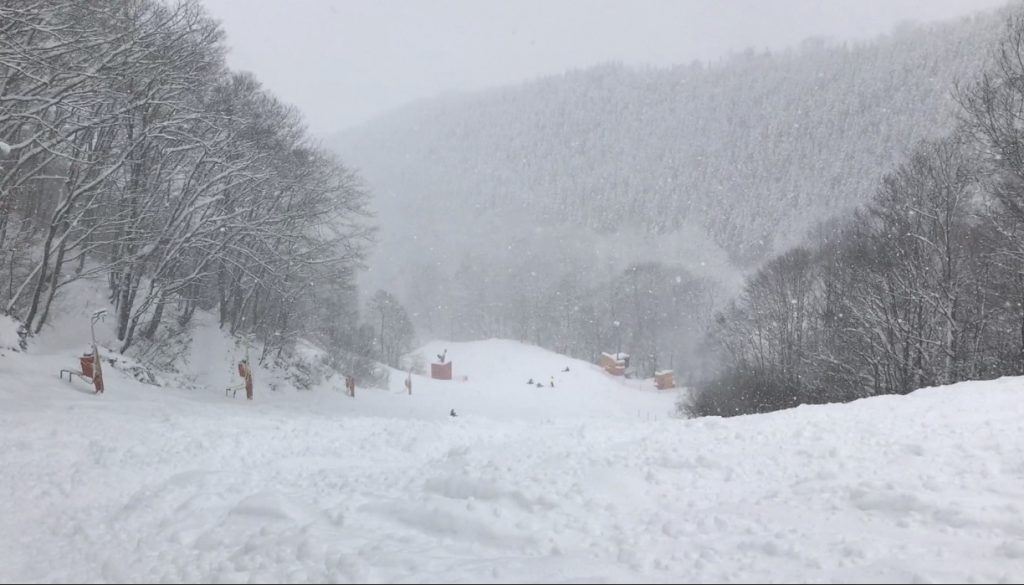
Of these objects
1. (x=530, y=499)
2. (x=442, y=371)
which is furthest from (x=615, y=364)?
(x=530, y=499)

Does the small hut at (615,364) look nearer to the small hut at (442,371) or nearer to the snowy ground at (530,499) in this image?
the small hut at (442,371)

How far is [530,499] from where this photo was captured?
6.26 metres

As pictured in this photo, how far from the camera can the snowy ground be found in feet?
15.9

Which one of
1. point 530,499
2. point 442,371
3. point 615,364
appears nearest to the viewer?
point 530,499

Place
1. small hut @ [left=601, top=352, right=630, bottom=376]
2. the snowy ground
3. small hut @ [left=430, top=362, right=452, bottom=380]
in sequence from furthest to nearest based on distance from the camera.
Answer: small hut @ [left=601, top=352, right=630, bottom=376] < small hut @ [left=430, top=362, right=452, bottom=380] < the snowy ground

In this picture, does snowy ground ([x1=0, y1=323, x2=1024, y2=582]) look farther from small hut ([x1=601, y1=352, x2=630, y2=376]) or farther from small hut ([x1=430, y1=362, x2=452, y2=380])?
small hut ([x1=601, y1=352, x2=630, y2=376])

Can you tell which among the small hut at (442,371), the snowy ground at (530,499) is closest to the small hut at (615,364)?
the small hut at (442,371)

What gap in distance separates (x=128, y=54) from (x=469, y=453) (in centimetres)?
1336

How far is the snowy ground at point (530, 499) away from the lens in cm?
483

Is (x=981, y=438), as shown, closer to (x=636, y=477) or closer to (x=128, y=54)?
(x=636, y=477)

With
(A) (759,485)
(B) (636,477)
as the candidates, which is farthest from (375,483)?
(A) (759,485)

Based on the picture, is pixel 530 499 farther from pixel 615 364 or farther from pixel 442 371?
pixel 615 364

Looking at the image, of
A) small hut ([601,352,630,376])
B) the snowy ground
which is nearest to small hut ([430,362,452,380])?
small hut ([601,352,630,376])

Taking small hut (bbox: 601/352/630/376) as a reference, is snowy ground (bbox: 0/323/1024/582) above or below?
below
